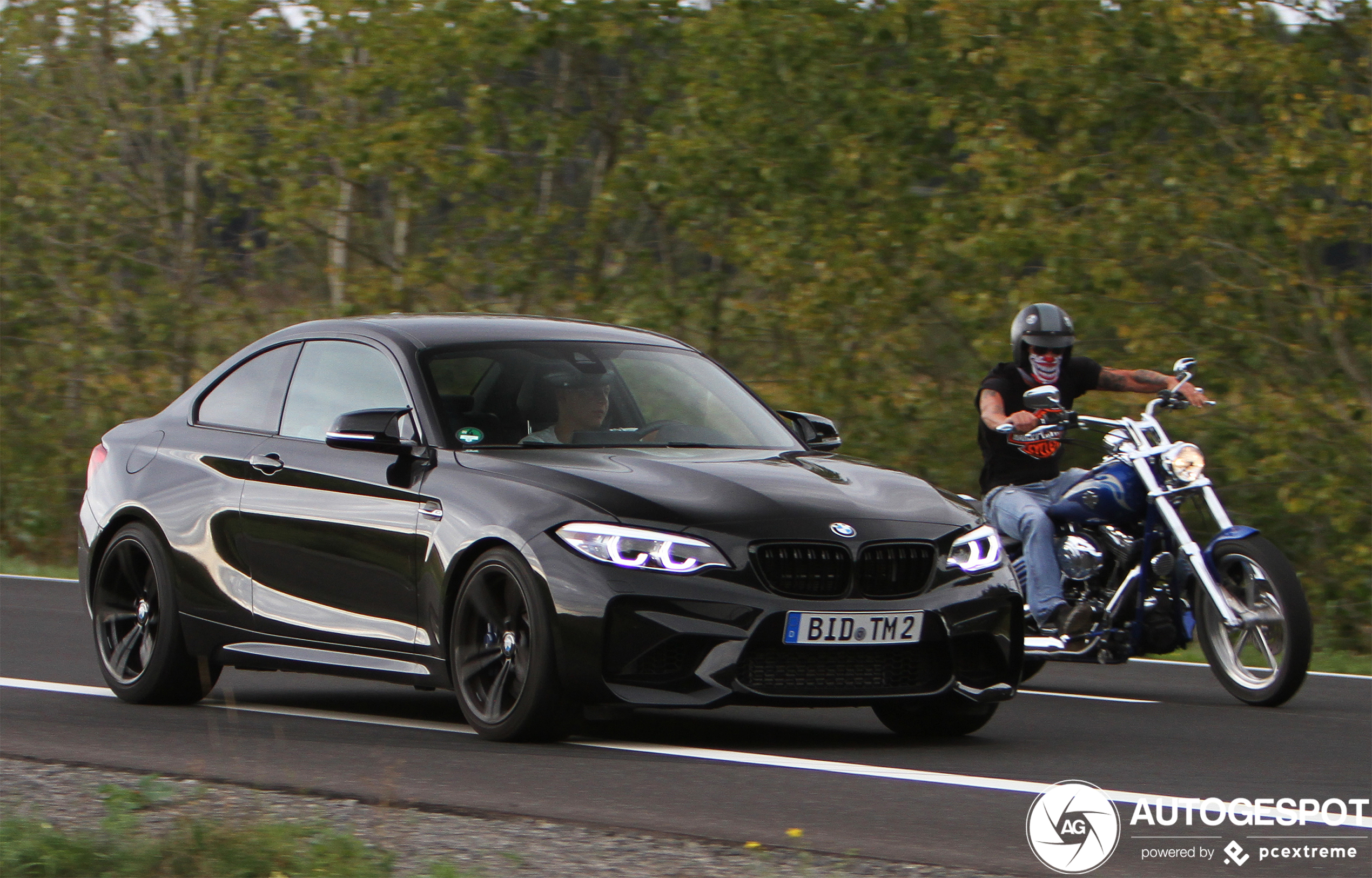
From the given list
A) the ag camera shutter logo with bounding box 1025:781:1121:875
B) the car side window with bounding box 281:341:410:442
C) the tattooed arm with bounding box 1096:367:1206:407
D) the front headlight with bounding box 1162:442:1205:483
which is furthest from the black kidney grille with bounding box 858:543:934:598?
the tattooed arm with bounding box 1096:367:1206:407

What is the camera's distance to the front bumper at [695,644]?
6.80m

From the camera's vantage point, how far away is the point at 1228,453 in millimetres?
15094

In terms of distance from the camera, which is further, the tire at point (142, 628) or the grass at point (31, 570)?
the grass at point (31, 570)

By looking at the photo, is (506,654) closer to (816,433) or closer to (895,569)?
(895,569)

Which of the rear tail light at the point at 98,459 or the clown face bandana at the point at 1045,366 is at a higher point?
the clown face bandana at the point at 1045,366

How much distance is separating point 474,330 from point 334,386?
63 cm

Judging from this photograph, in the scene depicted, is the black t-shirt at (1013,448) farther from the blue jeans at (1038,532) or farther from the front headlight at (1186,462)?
the front headlight at (1186,462)

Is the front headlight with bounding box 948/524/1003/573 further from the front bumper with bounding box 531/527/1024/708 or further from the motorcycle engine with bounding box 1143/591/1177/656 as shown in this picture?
the motorcycle engine with bounding box 1143/591/1177/656

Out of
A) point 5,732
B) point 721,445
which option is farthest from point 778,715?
point 5,732

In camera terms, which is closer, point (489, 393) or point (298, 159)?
point (489, 393)

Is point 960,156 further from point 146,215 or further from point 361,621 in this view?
point 361,621

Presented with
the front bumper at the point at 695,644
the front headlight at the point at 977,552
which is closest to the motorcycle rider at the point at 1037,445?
the front headlight at the point at 977,552

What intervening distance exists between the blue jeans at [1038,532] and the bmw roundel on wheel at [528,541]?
1.29 metres

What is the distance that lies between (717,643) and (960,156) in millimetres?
11122
